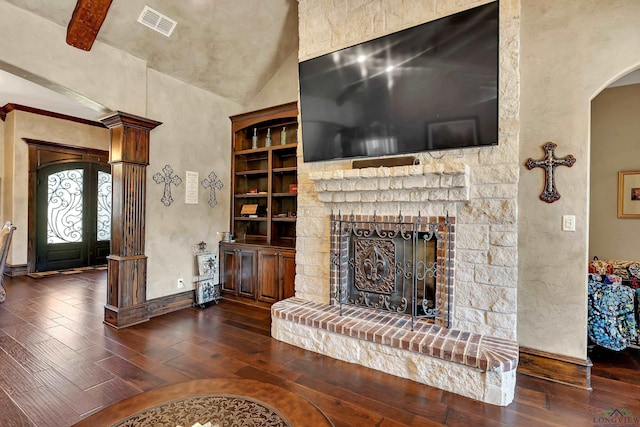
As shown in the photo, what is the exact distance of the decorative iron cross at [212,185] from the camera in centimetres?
443

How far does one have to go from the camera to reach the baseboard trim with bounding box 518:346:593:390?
234 centimetres

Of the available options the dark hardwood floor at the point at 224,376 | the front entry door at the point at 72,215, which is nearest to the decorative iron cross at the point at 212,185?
the dark hardwood floor at the point at 224,376

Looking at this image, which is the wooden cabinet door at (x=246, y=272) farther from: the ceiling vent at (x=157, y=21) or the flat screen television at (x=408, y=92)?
the ceiling vent at (x=157, y=21)

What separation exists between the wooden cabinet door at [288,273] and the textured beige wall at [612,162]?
4119mm

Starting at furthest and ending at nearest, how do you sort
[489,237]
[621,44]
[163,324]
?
[163,324]
[489,237]
[621,44]

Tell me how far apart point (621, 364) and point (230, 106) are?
5.32 metres

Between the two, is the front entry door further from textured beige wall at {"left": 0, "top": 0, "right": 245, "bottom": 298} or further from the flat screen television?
the flat screen television

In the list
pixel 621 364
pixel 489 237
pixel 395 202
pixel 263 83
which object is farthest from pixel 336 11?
pixel 621 364

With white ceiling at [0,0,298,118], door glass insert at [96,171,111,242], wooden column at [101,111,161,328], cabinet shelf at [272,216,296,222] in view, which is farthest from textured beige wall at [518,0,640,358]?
door glass insert at [96,171,111,242]

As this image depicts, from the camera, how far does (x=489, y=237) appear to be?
248 cm

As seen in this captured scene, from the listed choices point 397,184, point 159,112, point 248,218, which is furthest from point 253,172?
point 397,184

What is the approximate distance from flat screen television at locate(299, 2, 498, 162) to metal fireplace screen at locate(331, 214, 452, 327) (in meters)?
0.68

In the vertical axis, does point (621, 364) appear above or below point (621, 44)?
below

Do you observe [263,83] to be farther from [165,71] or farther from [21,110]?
[21,110]
